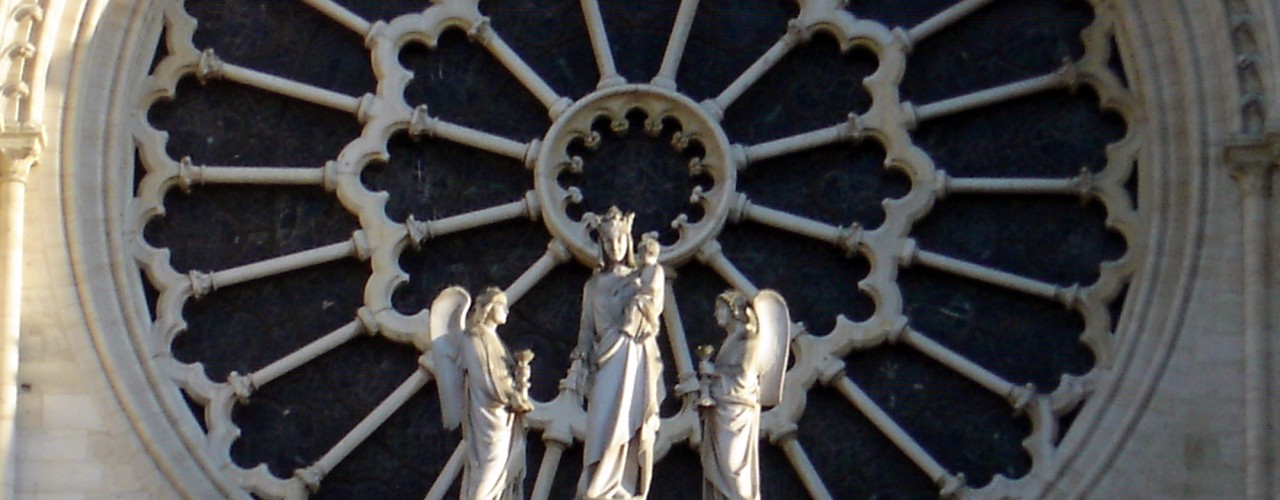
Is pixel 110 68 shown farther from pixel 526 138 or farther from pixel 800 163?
pixel 800 163

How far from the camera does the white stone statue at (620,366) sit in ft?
69.5

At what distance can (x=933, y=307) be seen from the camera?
24281 mm

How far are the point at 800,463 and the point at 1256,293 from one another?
2533mm

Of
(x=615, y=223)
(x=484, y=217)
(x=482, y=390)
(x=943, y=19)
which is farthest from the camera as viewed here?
(x=943, y=19)

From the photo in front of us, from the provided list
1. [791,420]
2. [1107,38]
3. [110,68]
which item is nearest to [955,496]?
[791,420]

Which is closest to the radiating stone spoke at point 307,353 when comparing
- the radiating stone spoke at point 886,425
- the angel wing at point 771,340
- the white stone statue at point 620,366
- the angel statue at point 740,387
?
the radiating stone spoke at point 886,425

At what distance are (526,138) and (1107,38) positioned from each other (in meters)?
3.19

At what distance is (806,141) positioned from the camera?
24453 millimetres

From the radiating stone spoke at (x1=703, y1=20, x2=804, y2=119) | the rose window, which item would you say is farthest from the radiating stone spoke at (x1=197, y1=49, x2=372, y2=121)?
the radiating stone spoke at (x1=703, y1=20, x2=804, y2=119)

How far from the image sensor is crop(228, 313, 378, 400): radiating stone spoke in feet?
78.8

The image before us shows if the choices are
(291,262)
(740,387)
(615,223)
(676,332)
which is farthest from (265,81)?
(740,387)

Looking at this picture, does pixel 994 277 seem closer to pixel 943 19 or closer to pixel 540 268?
pixel 943 19

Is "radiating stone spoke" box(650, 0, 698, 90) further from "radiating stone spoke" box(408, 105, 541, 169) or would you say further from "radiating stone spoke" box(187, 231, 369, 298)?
"radiating stone spoke" box(187, 231, 369, 298)

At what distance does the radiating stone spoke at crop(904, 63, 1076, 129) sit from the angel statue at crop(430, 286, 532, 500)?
3.88m
